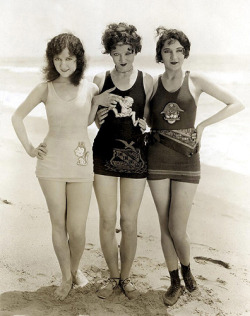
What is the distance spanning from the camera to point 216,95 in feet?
7.86

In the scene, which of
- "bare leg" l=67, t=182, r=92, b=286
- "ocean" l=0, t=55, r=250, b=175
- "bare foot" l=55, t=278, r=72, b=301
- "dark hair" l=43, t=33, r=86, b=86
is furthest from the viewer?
"ocean" l=0, t=55, r=250, b=175

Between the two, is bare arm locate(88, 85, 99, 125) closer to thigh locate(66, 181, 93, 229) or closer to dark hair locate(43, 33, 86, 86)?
dark hair locate(43, 33, 86, 86)

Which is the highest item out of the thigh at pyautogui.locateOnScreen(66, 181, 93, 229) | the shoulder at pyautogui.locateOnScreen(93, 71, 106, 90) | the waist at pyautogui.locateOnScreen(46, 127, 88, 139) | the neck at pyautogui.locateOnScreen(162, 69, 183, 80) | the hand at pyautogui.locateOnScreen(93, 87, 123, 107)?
the neck at pyautogui.locateOnScreen(162, 69, 183, 80)

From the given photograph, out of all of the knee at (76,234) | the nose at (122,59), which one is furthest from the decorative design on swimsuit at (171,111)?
the knee at (76,234)

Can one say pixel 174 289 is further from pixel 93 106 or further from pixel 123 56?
pixel 123 56

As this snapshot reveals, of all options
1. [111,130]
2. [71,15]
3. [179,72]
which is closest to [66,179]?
[111,130]

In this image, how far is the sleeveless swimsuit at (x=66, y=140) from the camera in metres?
2.30

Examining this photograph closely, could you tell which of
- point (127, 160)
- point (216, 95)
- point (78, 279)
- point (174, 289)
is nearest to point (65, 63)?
point (127, 160)

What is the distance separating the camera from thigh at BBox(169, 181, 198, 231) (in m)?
2.40

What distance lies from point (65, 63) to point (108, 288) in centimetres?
128

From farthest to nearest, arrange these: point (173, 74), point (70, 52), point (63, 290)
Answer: point (63, 290) < point (173, 74) < point (70, 52)

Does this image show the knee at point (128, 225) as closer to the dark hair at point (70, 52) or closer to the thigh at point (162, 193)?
the thigh at point (162, 193)

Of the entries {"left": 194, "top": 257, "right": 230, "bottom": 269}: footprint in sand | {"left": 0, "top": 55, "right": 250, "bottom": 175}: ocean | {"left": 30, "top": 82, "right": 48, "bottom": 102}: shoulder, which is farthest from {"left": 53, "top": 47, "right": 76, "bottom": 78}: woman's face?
{"left": 194, "top": 257, "right": 230, "bottom": 269}: footprint in sand

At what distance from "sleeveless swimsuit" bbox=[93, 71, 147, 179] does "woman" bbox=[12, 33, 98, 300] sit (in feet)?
0.25
